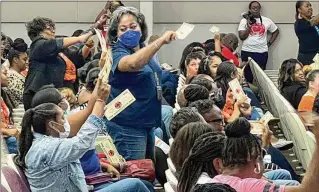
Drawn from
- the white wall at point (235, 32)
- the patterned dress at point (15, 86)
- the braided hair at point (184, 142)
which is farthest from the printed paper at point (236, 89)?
the white wall at point (235, 32)

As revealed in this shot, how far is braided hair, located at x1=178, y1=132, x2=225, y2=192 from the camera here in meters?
3.42

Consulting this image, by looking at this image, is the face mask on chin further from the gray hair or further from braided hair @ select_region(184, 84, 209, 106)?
braided hair @ select_region(184, 84, 209, 106)

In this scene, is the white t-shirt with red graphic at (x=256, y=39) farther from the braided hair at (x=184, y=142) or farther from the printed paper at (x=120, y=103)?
the braided hair at (x=184, y=142)

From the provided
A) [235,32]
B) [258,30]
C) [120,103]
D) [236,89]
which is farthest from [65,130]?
[235,32]

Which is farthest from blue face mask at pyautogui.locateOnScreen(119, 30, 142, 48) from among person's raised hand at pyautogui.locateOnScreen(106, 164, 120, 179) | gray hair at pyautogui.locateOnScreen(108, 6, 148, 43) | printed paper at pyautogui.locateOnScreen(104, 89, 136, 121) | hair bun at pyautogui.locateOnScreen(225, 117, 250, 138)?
hair bun at pyautogui.locateOnScreen(225, 117, 250, 138)

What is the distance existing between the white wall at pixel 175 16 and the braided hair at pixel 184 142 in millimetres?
9783

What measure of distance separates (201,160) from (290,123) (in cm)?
303

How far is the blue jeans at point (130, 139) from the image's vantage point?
16.9 feet

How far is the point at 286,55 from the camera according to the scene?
44.3 feet

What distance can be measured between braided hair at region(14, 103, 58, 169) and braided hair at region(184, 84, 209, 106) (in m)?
1.38

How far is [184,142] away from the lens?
3.76 m

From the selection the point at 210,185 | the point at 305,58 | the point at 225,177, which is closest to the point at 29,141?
the point at 225,177

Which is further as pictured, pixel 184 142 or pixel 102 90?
pixel 102 90

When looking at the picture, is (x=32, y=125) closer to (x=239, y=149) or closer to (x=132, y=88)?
(x=132, y=88)
